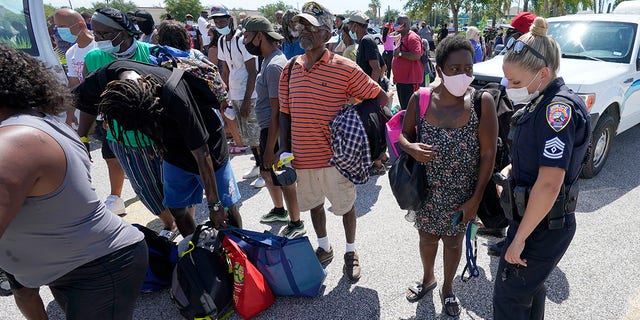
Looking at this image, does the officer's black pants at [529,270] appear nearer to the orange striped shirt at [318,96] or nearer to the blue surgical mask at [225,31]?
the orange striped shirt at [318,96]

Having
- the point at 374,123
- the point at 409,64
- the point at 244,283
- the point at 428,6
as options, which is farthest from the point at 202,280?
the point at 428,6

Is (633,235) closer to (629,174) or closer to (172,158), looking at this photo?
(629,174)

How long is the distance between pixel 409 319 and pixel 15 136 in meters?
2.31

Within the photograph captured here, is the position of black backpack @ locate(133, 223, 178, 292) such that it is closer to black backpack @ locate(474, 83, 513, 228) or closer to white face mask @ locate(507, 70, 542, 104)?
black backpack @ locate(474, 83, 513, 228)

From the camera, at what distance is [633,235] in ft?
11.3

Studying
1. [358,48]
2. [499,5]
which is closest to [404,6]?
[499,5]

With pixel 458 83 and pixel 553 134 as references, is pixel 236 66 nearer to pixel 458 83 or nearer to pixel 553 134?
pixel 458 83

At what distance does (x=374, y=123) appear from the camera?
8.76 ft

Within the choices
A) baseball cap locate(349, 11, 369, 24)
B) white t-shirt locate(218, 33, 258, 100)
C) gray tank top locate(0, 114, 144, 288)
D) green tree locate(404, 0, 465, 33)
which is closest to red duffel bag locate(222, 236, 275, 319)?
gray tank top locate(0, 114, 144, 288)

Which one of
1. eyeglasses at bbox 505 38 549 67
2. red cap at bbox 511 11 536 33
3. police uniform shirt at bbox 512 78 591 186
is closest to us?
police uniform shirt at bbox 512 78 591 186

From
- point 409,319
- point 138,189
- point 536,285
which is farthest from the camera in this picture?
point 138,189

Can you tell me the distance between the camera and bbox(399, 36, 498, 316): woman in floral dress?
Result: 85.2 inches

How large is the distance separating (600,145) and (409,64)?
102 inches

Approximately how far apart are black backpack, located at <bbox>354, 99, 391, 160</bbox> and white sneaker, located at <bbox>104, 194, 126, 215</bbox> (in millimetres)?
2956
